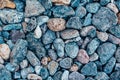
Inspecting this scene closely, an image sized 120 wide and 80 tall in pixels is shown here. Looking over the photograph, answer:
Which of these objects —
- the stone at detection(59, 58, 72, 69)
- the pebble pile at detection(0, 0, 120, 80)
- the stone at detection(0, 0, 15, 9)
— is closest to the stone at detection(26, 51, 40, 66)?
the pebble pile at detection(0, 0, 120, 80)

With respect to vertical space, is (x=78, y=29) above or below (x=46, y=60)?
above

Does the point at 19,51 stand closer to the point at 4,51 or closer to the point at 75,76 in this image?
the point at 4,51

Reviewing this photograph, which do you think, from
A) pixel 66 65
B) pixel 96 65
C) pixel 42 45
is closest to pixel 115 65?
pixel 96 65

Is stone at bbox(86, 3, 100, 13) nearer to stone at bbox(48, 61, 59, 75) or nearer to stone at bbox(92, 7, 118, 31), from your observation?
stone at bbox(92, 7, 118, 31)

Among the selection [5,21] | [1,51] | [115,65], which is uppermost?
[5,21]

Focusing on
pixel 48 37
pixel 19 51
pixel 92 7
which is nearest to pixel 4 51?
pixel 19 51

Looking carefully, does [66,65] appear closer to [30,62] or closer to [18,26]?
[30,62]

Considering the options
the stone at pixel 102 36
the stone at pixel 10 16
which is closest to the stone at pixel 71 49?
the stone at pixel 102 36
